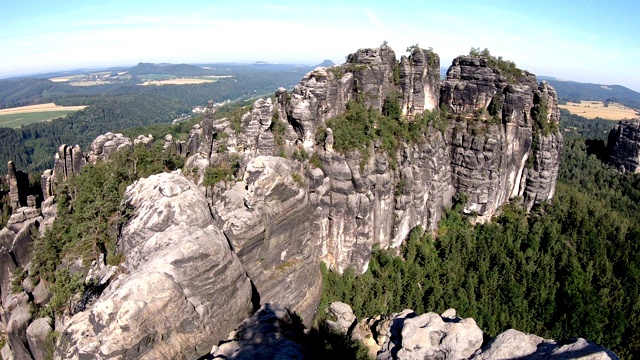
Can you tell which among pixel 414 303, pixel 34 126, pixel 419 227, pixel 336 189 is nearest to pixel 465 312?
pixel 414 303

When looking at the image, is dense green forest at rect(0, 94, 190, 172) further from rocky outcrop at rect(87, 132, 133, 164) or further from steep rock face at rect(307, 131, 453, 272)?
steep rock face at rect(307, 131, 453, 272)

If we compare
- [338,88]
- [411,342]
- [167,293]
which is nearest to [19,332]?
[167,293]

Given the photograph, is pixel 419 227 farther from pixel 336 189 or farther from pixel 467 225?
pixel 336 189

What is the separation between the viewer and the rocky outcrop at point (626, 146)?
151ft

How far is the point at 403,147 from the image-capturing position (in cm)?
3158

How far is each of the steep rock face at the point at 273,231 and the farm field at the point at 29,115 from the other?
6262 inches

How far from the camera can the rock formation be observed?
2766 centimetres

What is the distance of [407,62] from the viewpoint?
33.8 meters

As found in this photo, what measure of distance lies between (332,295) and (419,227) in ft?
37.9

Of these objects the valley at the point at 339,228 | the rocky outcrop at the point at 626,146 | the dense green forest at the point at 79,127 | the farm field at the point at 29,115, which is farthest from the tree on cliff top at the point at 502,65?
the farm field at the point at 29,115

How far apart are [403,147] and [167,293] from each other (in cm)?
2380

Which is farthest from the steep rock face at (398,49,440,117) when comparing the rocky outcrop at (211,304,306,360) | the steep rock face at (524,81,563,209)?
the rocky outcrop at (211,304,306,360)

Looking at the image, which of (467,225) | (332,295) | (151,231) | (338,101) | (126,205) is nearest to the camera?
(151,231)

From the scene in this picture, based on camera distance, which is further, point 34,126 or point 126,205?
point 34,126
